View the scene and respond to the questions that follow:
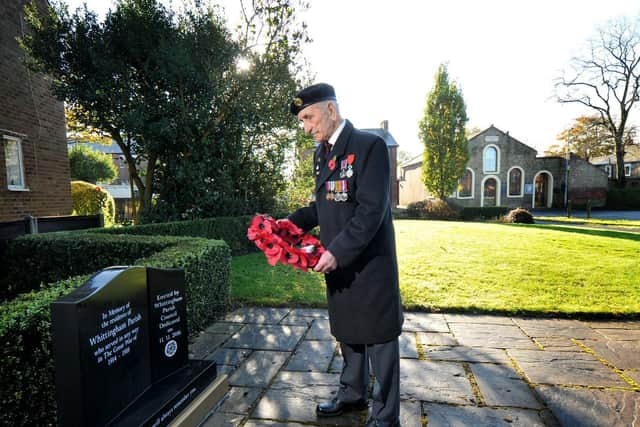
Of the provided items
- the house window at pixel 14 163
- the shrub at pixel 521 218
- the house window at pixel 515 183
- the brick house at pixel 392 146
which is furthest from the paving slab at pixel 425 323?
the house window at pixel 515 183

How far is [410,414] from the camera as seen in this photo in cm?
259

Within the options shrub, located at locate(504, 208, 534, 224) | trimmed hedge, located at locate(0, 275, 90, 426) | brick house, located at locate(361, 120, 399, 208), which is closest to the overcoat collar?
trimmed hedge, located at locate(0, 275, 90, 426)

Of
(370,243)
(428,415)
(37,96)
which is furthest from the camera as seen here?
(37,96)

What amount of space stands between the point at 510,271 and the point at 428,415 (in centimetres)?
552

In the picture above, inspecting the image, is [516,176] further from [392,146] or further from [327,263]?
[327,263]

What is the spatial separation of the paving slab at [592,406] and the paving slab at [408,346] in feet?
3.68

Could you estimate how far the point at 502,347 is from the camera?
3.73m

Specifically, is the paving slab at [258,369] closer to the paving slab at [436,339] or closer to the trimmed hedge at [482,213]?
Result: the paving slab at [436,339]

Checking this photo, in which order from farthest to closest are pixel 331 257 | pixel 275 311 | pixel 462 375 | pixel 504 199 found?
pixel 504 199 → pixel 275 311 → pixel 462 375 → pixel 331 257

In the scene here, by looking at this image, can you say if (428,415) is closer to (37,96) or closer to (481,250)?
(481,250)

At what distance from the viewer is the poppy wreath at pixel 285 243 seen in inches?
85.4

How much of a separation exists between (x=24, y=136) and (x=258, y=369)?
10.6 meters

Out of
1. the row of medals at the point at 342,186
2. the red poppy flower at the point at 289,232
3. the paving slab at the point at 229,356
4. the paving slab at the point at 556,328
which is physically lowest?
the paving slab at the point at 229,356

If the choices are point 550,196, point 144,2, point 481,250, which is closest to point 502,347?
point 481,250
